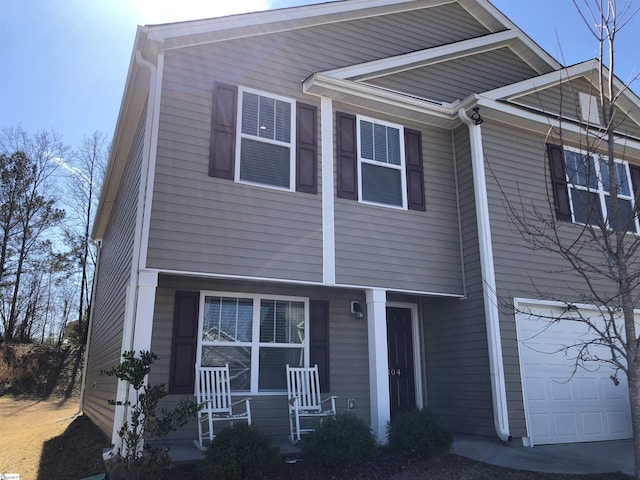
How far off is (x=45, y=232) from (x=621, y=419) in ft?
69.1

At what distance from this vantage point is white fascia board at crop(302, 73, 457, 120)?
725 centimetres

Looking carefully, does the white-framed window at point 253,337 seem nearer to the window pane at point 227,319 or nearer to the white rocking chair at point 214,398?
the window pane at point 227,319

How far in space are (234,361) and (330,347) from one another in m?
1.46

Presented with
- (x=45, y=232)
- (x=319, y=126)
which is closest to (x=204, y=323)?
(x=319, y=126)

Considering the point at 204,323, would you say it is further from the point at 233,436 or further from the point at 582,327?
the point at 582,327

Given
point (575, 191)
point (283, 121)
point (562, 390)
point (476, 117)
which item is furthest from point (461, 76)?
point (562, 390)

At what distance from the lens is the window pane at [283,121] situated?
7109 mm

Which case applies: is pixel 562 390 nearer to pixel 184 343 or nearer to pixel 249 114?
pixel 184 343

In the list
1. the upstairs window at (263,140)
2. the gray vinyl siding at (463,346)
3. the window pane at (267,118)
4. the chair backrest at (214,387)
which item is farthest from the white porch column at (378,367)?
the window pane at (267,118)

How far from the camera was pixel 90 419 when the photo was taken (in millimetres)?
10219

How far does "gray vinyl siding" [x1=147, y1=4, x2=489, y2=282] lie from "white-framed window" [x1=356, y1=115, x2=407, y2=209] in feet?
1.06

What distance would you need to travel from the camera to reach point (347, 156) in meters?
7.48

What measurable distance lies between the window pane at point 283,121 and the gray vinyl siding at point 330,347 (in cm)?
206

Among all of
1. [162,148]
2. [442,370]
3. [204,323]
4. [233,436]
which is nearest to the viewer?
[233,436]
